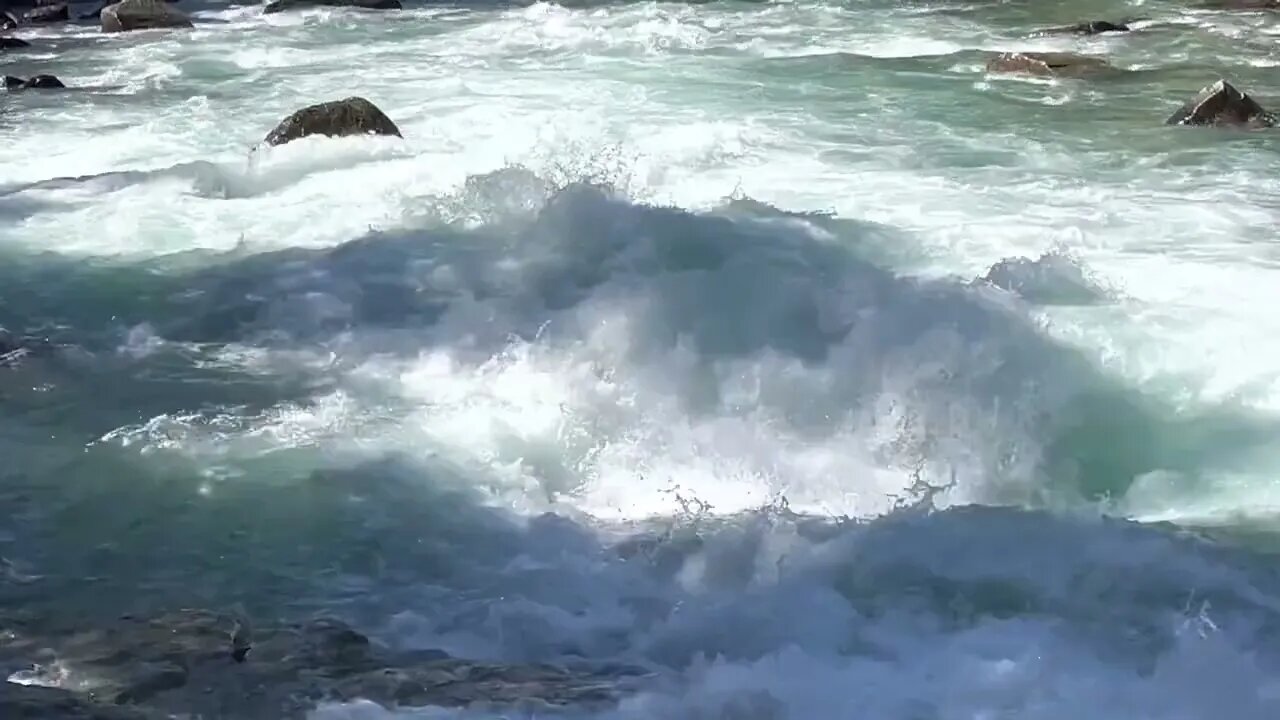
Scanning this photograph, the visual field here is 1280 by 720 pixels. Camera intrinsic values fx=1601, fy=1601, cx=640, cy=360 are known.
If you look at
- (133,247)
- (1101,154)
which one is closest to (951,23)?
(1101,154)

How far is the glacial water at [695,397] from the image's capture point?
574cm

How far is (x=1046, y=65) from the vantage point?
55.3ft

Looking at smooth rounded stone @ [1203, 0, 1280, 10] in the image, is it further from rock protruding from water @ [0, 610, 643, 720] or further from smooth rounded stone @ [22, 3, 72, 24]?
rock protruding from water @ [0, 610, 643, 720]

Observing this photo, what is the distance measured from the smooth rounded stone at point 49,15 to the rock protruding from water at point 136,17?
2.16m

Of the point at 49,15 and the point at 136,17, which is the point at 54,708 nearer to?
the point at 136,17

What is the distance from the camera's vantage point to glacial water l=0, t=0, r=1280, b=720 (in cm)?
574

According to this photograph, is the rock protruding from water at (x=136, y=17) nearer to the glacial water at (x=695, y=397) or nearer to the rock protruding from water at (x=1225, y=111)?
the glacial water at (x=695, y=397)

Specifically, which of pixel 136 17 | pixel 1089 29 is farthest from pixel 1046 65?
pixel 136 17

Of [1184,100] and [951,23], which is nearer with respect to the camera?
[1184,100]

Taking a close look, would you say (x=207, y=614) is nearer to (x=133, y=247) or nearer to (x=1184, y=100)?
(x=133, y=247)

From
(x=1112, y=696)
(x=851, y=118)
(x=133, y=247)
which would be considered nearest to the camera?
(x=1112, y=696)

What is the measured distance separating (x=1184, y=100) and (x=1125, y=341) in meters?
7.63

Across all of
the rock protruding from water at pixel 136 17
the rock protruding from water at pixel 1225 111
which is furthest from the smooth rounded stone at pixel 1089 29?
the rock protruding from water at pixel 136 17

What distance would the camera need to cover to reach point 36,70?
20.3 m
